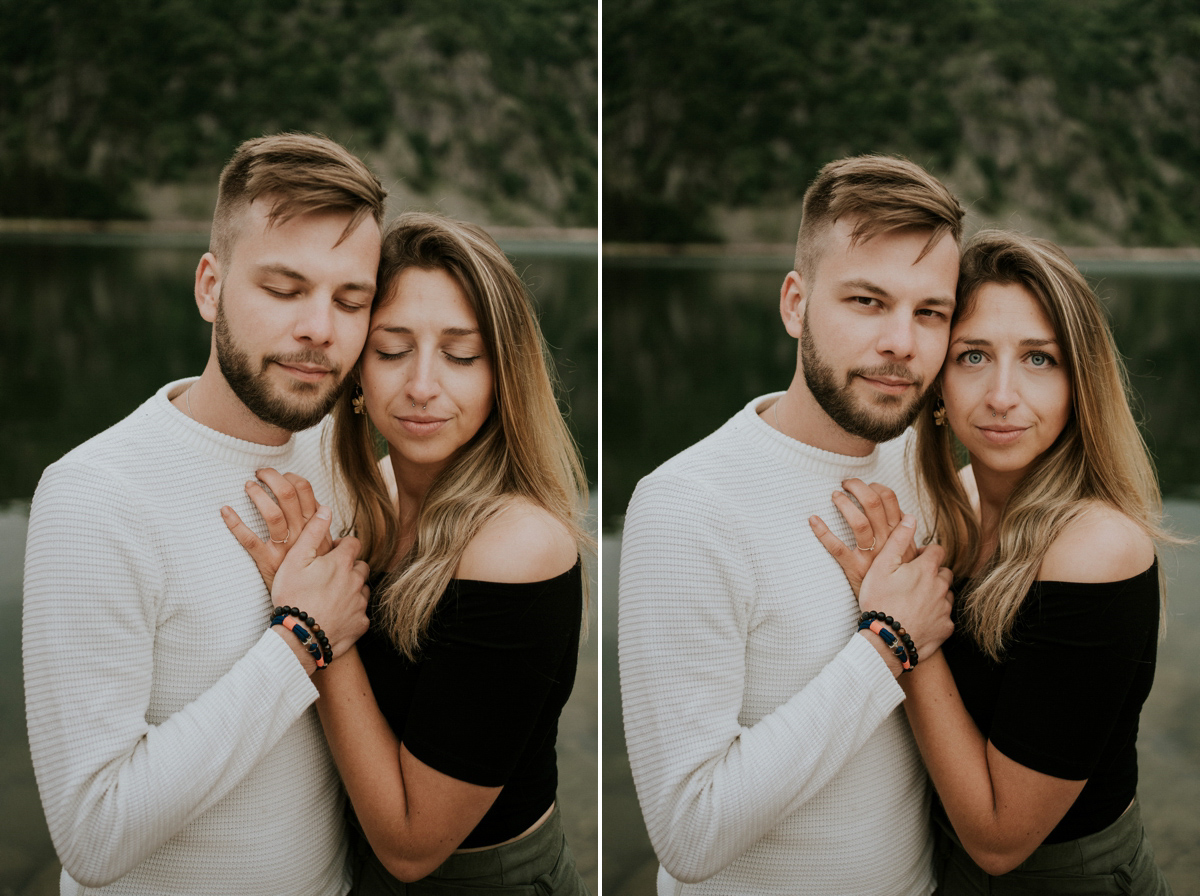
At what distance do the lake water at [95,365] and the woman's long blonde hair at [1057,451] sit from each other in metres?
1.31

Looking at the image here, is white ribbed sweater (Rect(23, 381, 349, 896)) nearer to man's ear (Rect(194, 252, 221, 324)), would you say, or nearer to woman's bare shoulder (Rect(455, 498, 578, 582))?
man's ear (Rect(194, 252, 221, 324))

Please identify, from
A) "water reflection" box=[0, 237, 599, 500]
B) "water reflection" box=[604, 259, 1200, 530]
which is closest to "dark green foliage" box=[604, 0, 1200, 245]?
"water reflection" box=[604, 259, 1200, 530]

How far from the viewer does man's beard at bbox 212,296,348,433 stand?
63.9 inches

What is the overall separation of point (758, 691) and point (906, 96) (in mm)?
4264

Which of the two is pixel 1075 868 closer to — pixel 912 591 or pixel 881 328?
pixel 912 591

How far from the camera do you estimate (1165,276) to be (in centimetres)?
341

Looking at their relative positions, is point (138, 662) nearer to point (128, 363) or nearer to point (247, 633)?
point (247, 633)

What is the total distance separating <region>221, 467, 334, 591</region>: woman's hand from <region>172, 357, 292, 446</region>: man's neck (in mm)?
77

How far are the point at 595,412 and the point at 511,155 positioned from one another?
1014mm

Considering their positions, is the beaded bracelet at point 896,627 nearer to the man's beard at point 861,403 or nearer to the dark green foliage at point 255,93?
the man's beard at point 861,403

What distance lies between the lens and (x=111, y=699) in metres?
1.41

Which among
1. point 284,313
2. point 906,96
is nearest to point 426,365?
point 284,313

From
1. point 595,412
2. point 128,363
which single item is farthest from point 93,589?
point 128,363

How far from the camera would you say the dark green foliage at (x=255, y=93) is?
10.4 ft
